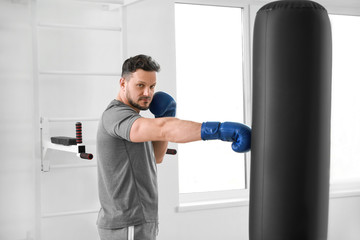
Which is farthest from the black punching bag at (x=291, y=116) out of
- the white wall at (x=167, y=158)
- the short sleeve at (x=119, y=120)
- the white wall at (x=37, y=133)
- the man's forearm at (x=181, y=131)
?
the white wall at (x=167, y=158)

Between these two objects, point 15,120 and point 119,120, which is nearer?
point 119,120

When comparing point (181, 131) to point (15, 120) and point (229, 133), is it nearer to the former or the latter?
point (229, 133)

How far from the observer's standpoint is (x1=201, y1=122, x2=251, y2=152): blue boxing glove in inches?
68.9

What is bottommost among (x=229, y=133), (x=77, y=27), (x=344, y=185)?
(x=344, y=185)

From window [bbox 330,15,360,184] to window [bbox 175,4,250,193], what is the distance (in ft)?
3.14

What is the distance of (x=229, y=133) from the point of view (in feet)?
5.79

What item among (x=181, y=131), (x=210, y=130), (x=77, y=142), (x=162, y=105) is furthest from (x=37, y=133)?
(x=210, y=130)

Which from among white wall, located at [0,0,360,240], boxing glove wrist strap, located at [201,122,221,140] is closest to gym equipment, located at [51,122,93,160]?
white wall, located at [0,0,360,240]

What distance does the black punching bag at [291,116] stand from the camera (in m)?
1.65

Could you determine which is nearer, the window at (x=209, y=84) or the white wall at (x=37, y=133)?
the white wall at (x=37, y=133)

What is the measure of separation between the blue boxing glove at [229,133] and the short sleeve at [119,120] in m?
0.32

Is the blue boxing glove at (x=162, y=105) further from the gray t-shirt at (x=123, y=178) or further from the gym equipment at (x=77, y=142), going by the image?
the gym equipment at (x=77, y=142)

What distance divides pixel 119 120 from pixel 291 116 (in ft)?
2.35

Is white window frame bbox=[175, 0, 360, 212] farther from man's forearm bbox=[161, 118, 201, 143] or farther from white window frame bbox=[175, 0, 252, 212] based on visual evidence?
man's forearm bbox=[161, 118, 201, 143]
